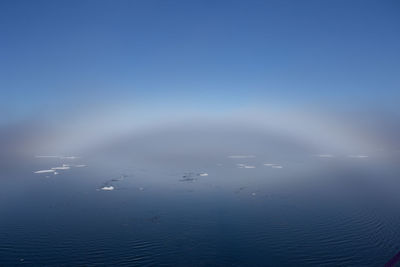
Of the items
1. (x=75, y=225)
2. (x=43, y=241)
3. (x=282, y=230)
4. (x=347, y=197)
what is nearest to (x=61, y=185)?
(x=75, y=225)

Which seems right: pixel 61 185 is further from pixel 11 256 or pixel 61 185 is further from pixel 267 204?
pixel 267 204

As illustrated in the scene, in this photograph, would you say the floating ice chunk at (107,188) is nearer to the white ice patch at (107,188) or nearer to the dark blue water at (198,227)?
the white ice patch at (107,188)

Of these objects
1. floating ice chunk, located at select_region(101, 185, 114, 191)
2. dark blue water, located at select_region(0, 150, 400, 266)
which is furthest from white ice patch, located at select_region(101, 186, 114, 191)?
dark blue water, located at select_region(0, 150, 400, 266)

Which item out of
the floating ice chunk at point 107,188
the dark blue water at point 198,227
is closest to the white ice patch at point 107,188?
the floating ice chunk at point 107,188

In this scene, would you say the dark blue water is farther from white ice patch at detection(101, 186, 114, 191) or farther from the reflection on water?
white ice patch at detection(101, 186, 114, 191)

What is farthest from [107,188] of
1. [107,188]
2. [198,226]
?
[198,226]

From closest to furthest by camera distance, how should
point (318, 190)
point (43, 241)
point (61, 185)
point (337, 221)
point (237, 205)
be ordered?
point (43, 241) → point (337, 221) → point (237, 205) → point (318, 190) → point (61, 185)

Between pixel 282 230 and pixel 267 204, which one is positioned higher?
pixel 267 204

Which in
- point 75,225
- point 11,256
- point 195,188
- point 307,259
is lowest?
point 307,259

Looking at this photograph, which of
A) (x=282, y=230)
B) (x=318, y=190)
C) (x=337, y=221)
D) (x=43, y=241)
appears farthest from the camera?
(x=318, y=190)

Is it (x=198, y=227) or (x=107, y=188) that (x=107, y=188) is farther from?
(x=198, y=227)

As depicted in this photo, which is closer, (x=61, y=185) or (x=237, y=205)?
(x=237, y=205)
